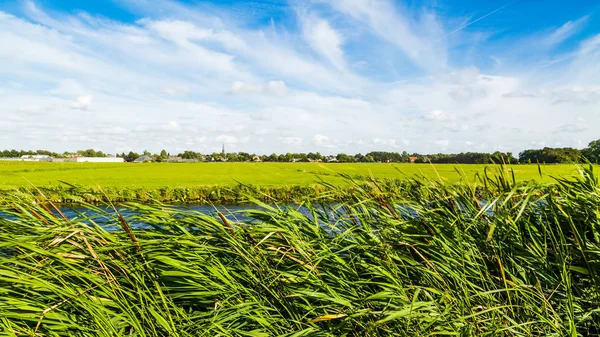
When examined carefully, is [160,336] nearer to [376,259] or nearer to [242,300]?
[242,300]

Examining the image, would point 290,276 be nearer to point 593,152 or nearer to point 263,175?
point 593,152

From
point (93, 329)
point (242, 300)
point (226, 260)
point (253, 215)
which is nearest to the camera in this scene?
point (93, 329)

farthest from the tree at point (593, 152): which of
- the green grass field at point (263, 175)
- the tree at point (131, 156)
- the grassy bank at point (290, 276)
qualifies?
the tree at point (131, 156)

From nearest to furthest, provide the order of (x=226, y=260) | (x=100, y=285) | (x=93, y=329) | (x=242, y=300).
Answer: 1. (x=93, y=329)
2. (x=100, y=285)
3. (x=242, y=300)
4. (x=226, y=260)

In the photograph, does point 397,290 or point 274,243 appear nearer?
point 397,290

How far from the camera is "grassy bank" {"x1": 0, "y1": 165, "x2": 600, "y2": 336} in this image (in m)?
1.99

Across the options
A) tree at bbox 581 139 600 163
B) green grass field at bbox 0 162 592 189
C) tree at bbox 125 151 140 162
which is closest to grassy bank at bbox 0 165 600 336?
green grass field at bbox 0 162 592 189

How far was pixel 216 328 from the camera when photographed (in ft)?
6.87

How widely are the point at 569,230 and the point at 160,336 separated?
3532 millimetres

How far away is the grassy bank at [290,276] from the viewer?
199 centimetres

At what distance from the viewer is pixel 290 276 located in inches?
90.3

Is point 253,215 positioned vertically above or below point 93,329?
above

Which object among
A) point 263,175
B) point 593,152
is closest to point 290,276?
point 593,152

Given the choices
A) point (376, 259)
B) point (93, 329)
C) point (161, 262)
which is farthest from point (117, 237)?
point (376, 259)
